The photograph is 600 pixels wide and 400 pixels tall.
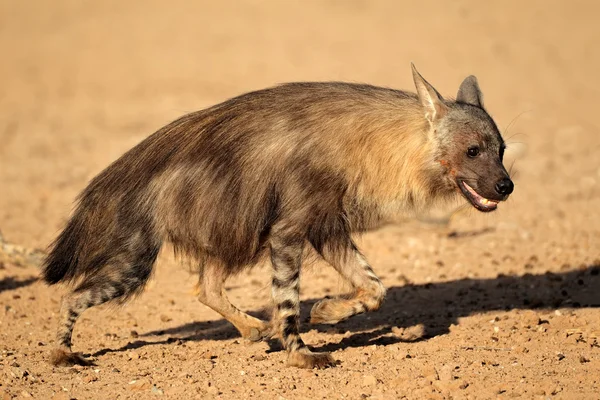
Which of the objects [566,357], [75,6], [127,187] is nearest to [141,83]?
[75,6]

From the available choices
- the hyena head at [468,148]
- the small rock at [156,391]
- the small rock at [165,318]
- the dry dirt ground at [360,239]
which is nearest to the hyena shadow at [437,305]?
the dry dirt ground at [360,239]

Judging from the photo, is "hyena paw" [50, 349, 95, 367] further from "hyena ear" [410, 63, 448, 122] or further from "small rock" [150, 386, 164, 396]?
"hyena ear" [410, 63, 448, 122]

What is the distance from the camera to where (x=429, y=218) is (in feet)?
32.9

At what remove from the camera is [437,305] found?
25.3ft

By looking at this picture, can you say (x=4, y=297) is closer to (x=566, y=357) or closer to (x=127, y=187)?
(x=127, y=187)

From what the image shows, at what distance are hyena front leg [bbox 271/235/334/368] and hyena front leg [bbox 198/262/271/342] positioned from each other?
59 centimetres

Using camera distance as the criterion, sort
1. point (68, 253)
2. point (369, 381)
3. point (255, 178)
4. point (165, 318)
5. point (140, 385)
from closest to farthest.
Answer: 1. point (369, 381)
2. point (140, 385)
3. point (255, 178)
4. point (68, 253)
5. point (165, 318)

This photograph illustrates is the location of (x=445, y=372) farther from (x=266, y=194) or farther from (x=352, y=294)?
(x=266, y=194)

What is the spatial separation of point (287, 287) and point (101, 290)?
4.01 feet

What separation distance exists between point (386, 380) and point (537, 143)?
9776mm

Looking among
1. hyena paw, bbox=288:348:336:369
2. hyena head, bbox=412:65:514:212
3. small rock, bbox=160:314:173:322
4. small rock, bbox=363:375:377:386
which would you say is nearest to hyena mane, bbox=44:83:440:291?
hyena head, bbox=412:65:514:212

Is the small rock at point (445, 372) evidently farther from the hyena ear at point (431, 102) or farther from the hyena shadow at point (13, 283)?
the hyena shadow at point (13, 283)

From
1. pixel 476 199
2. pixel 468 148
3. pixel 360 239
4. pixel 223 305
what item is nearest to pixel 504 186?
pixel 476 199

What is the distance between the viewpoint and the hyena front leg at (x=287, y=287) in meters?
6.09
